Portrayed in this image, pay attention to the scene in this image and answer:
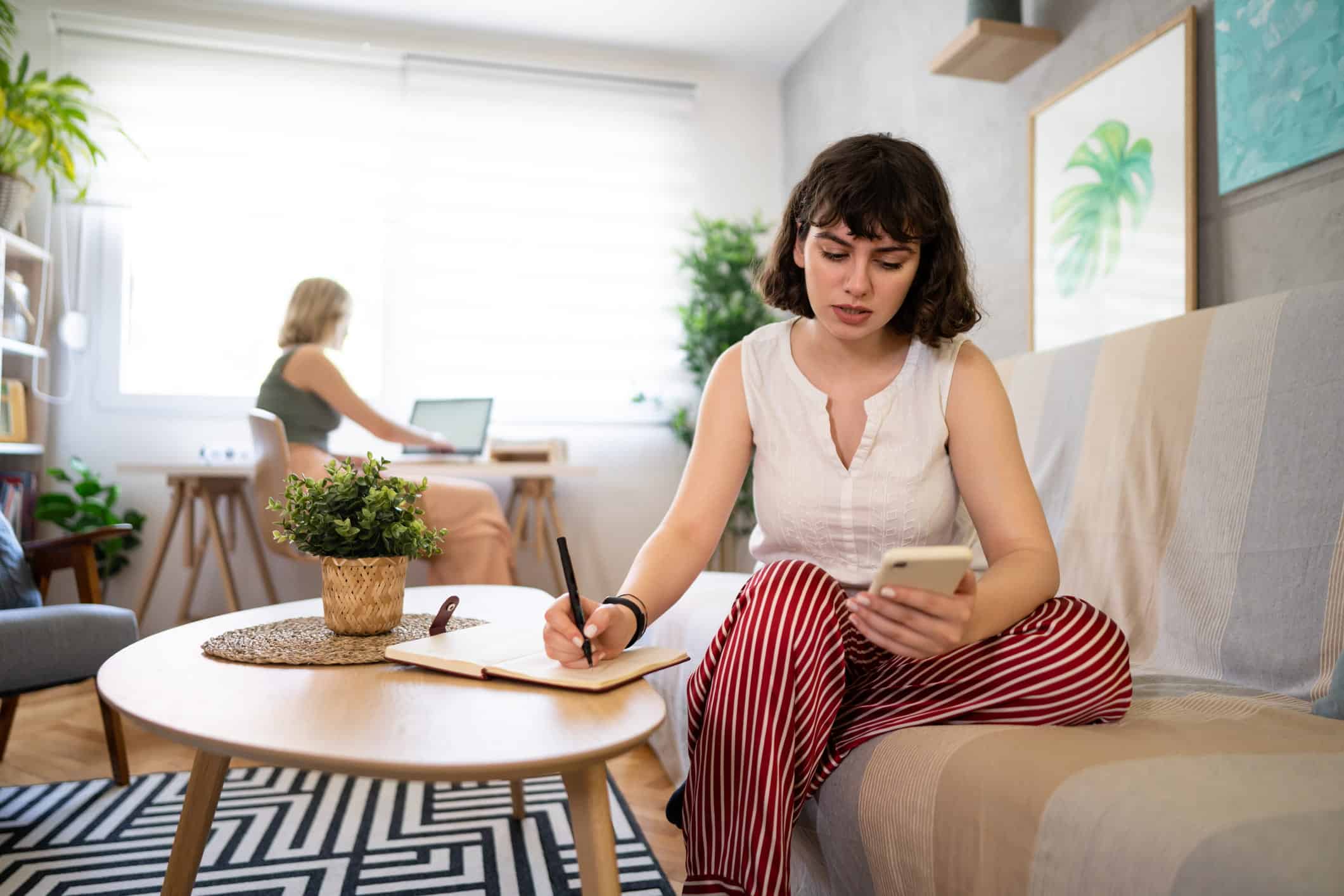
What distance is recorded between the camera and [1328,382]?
1135 millimetres

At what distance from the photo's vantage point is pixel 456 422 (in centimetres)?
329

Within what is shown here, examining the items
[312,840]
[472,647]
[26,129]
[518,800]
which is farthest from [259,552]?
[472,647]

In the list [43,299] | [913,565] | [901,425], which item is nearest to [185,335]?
[43,299]

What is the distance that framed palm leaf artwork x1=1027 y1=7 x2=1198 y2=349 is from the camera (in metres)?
1.78

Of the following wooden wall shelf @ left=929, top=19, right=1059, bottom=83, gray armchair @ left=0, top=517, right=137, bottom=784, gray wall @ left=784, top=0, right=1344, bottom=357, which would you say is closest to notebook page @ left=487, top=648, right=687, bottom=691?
gray wall @ left=784, top=0, right=1344, bottom=357

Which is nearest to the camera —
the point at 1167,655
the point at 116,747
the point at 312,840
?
the point at 1167,655

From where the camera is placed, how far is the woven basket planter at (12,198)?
9.05ft

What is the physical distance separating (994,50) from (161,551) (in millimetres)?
2875

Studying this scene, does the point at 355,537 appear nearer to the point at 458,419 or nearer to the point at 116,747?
the point at 116,747

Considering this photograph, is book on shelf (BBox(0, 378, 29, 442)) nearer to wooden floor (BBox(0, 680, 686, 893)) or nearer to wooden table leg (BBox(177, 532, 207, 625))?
wooden table leg (BBox(177, 532, 207, 625))

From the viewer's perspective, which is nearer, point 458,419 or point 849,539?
point 849,539

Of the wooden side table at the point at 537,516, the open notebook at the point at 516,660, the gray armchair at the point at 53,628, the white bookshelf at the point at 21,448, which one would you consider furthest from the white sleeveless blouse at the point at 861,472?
the white bookshelf at the point at 21,448

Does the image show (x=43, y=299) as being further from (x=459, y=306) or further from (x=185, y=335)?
(x=459, y=306)

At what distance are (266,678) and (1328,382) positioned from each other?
4.36 ft
